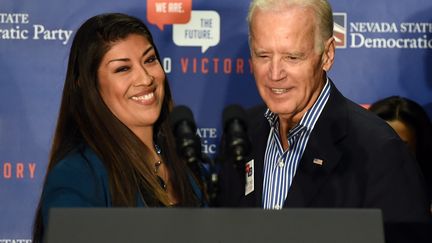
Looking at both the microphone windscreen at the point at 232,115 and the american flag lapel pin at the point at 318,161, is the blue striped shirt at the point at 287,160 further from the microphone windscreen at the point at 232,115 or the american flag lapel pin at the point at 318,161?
the microphone windscreen at the point at 232,115

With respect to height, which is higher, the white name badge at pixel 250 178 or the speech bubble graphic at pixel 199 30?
the speech bubble graphic at pixel 199 30

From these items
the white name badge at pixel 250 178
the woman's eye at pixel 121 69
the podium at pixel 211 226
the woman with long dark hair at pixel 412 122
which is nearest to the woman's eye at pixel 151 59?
the woman's eye at pixel 121 69

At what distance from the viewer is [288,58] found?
8.63 feet

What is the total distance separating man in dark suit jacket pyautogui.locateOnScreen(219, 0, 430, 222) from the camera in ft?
8.00

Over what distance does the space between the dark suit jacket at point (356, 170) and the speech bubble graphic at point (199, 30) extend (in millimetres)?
1206

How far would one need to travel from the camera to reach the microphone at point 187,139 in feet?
5.77

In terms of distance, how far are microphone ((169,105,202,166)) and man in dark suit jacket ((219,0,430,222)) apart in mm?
628

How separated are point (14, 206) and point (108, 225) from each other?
2236 millimetres

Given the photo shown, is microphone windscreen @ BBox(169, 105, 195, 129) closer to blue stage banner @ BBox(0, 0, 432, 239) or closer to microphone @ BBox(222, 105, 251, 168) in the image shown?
microphone @ BBox(222, 105, 251, 168)

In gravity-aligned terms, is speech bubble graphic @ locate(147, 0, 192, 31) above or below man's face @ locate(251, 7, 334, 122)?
above

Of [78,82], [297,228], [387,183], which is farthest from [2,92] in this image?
[297,228]

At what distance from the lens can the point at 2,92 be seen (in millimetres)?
3803

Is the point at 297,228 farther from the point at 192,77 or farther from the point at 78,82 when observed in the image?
the point at 192,77

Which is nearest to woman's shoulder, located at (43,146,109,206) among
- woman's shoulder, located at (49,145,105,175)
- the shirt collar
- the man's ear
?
woman's shoulder, located at (49,145,105,175)
